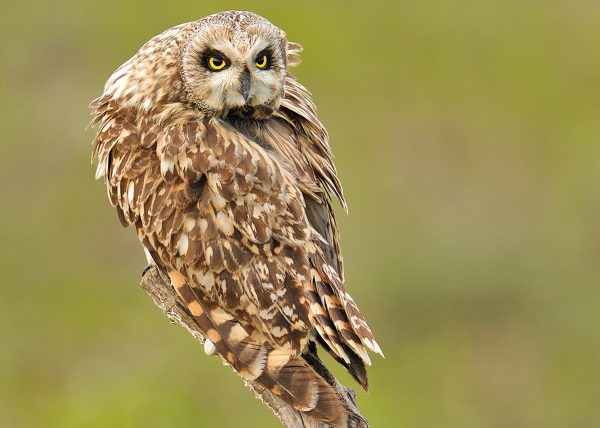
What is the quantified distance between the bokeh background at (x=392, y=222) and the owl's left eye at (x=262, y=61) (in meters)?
5.35

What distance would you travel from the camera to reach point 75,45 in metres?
16.9

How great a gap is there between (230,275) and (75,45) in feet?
31.7

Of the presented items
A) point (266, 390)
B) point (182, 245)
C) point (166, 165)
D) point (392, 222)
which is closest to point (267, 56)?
point (166, 165)

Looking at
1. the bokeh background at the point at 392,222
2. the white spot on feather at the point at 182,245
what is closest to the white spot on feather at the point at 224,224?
the white spot on feather at the point at 182,245

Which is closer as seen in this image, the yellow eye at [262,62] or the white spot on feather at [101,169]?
the yellow eye at [262,62]

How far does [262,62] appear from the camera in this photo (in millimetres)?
7934

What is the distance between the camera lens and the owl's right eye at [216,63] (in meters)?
7.89

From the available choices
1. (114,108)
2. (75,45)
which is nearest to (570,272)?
(75,45)

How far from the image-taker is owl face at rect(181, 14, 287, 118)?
308 inches

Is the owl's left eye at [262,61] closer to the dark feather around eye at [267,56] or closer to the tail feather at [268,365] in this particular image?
the dark feather around eye at [267,56]

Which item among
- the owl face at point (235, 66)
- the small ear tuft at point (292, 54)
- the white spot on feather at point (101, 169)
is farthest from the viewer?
the small ear tuft at point (292, 54)

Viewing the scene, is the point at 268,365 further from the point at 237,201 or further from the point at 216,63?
the point at 216,63

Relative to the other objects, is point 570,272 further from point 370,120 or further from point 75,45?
point 75,45

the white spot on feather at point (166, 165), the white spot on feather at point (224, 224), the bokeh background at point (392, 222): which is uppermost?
the white spot on feather at point (166, 165)
